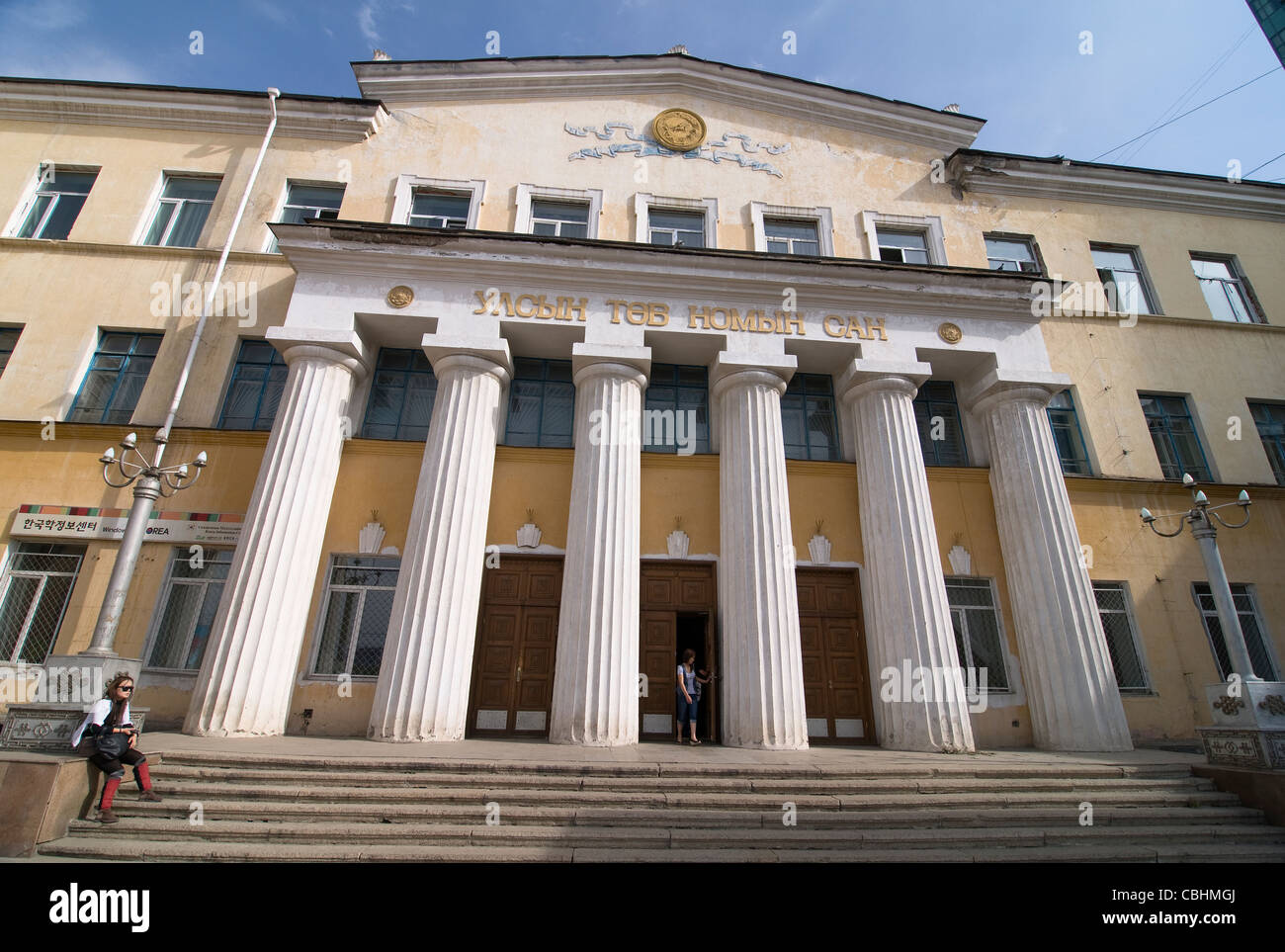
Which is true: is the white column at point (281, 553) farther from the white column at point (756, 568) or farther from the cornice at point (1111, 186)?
the cornice at point (1111, 186)

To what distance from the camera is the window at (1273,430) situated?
47.8 ft

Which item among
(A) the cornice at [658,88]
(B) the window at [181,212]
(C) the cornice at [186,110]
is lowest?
(B) the window at [181,212]

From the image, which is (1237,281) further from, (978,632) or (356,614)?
(356,614)

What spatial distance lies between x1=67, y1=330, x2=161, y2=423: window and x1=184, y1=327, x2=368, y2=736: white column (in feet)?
13.5

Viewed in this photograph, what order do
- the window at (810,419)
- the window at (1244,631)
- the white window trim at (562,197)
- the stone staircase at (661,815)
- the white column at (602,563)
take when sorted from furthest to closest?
the white window trim at (562,197) < the window at (810,419) < the window at (1244,631) < the white column at (602,563) < the stone staircase at (661,815)

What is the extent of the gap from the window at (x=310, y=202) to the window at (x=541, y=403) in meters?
6.40

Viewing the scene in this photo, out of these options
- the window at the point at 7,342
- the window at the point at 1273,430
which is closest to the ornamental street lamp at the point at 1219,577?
the window at the point at 1273,430

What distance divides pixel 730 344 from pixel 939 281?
495 cm

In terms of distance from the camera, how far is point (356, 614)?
1149 centimetres

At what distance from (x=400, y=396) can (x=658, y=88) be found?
10997 mm

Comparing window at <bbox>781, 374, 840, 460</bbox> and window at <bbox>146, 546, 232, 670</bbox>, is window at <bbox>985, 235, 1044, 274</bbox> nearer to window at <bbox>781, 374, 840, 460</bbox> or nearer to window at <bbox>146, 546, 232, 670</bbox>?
window at <bbox>781, 374, 840, 460</bbox>

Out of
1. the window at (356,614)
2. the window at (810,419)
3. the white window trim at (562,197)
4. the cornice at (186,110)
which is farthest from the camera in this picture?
the cornice at (186,110)

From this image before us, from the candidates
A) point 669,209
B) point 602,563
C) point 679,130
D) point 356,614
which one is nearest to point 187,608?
point 356,614
